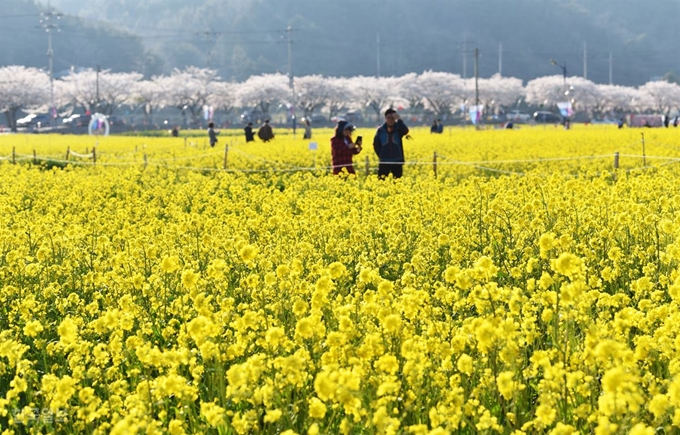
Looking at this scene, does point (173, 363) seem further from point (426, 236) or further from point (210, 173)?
point (210, 173)

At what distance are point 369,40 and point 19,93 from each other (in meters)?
94.0

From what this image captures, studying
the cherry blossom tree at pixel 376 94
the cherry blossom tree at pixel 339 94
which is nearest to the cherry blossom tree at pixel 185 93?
the cherry blossom tree at pixel 339 94

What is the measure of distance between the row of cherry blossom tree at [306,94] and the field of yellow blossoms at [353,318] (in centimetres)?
7972

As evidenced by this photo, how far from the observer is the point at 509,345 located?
3.54m

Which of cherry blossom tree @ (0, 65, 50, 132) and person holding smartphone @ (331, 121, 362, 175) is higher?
cherry blossom tree @ (0, 65, 50, 132)

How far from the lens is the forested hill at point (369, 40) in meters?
151

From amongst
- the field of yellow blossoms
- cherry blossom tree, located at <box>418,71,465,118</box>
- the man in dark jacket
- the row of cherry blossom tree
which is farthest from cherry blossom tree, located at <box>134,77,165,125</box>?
the field of yellow blossoms

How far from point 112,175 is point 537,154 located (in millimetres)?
10485

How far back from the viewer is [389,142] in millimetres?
14727

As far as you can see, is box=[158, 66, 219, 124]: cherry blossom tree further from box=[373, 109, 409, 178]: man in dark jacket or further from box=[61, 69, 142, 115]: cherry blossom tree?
box=[373, 109, 409, 178]: man in dark jacket

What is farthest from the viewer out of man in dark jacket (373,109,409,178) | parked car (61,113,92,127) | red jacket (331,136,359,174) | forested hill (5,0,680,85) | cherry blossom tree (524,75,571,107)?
forested hill (5,0,680,85)

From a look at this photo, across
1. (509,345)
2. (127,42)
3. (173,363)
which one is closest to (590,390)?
(509,345)

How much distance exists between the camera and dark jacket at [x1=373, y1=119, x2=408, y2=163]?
14.6m

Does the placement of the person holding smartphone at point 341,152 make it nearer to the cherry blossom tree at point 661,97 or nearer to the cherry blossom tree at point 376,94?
the cherry blossom tree at point 376,94
